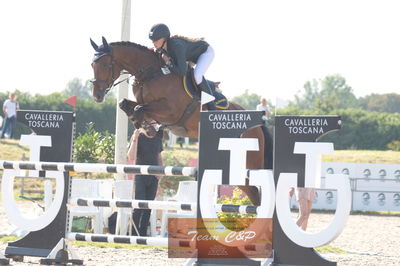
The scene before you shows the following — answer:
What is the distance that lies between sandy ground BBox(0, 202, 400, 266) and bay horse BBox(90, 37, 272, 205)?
1.11 m

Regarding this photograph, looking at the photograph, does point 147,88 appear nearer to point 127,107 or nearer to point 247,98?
point 127,107

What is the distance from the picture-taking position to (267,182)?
200 inches

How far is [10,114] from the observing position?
1933 centimetres

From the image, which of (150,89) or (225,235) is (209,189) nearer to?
(225,235)

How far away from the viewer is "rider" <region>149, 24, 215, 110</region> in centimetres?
677

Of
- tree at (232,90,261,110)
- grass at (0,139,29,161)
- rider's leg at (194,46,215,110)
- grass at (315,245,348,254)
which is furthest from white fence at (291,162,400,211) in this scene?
tree at (232,90,261,110)

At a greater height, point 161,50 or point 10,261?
point 161,50

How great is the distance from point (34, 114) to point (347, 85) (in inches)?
3505

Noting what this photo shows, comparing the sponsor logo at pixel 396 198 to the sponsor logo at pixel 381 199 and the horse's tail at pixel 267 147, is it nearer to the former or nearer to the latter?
the sponsor logo at pixel 381 199

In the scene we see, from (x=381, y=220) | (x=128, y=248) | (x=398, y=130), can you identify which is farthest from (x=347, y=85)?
(x=128, y=248)

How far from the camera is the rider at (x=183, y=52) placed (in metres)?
6.77

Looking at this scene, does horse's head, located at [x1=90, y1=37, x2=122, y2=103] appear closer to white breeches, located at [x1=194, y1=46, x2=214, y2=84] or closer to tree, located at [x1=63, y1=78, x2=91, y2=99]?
white breeches, located at [x1=194, y1=46, x2=214, y2=84]

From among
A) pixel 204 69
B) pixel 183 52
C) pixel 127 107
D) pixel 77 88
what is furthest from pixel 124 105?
pixel 77 88

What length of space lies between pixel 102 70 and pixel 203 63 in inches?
38.1
